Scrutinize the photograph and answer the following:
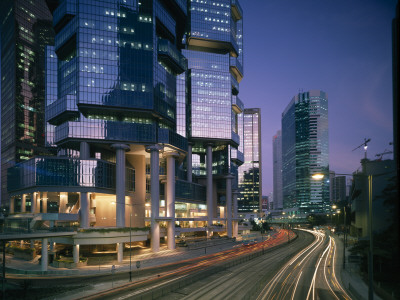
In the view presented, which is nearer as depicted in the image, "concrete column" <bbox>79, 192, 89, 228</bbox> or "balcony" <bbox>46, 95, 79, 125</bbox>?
"concrete column" <bbox>79, 192, 89, 228</bbox>

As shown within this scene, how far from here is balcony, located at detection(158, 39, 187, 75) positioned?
3776 inches

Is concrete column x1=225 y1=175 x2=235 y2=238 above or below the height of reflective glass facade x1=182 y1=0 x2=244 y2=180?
below

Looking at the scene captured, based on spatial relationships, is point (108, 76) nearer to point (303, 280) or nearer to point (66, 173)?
point (66, 173)

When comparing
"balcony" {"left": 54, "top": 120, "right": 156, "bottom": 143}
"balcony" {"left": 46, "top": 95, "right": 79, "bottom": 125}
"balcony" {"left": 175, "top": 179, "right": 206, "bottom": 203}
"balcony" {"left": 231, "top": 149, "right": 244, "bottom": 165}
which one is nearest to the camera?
"balcony" {"left": 54, "top": 120, "right": 156, "bottom": 143}

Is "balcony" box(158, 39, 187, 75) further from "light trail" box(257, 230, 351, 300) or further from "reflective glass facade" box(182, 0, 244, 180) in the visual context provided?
"light trail" box(257, 230, 351, 300)

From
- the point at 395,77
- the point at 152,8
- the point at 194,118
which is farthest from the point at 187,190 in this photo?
the point at 395,77

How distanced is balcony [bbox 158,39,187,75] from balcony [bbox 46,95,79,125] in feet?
96.9

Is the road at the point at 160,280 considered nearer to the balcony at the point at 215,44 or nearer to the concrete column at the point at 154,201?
the concrete column at the point at 154,201

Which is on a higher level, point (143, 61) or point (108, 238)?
point (143, 61)

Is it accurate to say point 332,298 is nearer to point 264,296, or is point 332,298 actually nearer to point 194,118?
point 264,296

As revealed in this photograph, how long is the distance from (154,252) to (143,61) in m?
51.4

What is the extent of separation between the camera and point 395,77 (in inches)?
750

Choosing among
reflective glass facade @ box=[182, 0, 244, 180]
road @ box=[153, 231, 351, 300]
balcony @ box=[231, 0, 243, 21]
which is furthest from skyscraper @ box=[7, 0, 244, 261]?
balcony @ box=[231, 0, 243, 21]

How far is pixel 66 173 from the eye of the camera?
7856cm
